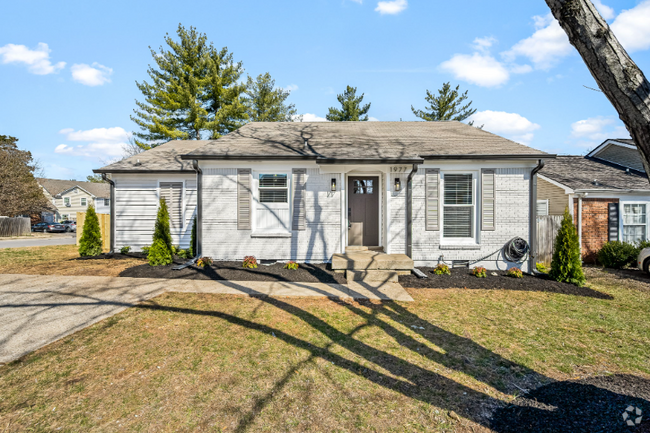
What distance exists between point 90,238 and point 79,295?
5942 millimetres

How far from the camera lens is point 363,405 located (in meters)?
2.86

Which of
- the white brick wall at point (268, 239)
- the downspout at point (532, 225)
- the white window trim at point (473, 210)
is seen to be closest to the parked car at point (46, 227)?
the white brick wall at point (268, 239)

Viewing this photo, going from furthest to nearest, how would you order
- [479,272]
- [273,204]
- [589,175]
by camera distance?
[589,175], [273,204], [479,272]

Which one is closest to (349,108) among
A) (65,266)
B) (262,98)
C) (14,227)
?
(262,98)

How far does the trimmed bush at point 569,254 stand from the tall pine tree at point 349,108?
2003 centimetres

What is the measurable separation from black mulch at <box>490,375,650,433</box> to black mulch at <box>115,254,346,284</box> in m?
4.66

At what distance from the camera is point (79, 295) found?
608cm

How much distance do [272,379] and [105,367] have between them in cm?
191

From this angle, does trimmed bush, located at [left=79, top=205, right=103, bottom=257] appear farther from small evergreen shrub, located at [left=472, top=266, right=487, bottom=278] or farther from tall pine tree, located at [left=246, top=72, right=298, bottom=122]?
tall pine tree, located at [left=246, top=72, right=298, bottom=122]

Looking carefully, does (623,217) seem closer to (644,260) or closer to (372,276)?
(644,260)

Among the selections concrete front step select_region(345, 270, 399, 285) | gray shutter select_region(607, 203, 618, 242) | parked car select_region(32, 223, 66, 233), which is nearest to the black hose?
concrete front step select_region(345, 270, 399, 285)

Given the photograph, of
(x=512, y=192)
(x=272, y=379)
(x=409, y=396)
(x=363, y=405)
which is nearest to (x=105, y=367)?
(x=272, y=379)

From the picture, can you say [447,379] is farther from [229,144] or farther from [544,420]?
[229,144]

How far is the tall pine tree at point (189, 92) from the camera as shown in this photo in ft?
66.6
